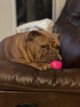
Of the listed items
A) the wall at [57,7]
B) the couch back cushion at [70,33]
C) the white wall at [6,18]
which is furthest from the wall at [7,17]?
the couch back cushion at [70,33]

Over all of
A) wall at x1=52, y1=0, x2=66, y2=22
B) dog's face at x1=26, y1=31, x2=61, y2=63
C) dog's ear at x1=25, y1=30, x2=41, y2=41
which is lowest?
dog's face at x1=26, y1=31, x2=61, y2=63

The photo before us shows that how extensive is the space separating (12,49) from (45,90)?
59 cm

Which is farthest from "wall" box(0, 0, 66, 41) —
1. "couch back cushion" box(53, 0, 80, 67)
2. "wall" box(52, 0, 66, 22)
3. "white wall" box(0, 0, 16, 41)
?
"couch back cushion" box(53, 0, 80, 67)

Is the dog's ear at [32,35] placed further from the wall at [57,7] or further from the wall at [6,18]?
the wall at [6,18]

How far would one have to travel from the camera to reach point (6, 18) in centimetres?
330

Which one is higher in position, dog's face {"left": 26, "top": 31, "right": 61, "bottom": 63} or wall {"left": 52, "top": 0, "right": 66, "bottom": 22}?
wall {"left": 52, "top": 0, "right": 66, "bottom": 22}

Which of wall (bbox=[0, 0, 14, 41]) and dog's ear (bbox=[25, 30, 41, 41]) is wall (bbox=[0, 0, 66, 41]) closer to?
wall (bbox=[0, 0, 14, 41])

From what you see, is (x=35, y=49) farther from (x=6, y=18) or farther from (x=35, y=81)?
(x=6, y=18)

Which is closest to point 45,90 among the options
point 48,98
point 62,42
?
point 48,98

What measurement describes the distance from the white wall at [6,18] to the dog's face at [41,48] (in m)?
1.79

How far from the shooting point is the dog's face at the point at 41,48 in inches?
61.8

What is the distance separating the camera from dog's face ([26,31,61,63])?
5.15 ft

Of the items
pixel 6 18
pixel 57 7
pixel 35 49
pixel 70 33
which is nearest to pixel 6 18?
pixel 6 18

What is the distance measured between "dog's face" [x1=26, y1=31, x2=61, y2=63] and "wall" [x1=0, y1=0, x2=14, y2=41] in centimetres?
180
